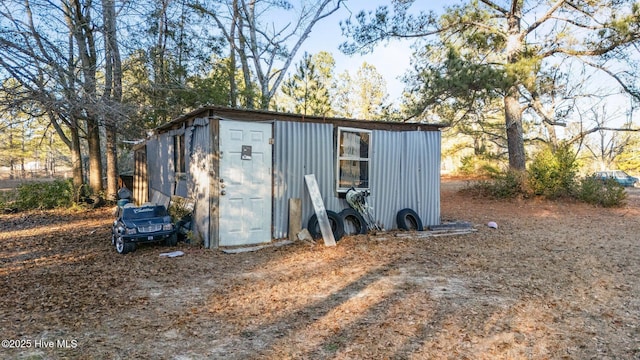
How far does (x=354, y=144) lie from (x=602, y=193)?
833cm

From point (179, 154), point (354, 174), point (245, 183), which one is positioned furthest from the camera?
point (179, 154)

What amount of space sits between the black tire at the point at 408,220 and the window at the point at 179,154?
14.1 ft

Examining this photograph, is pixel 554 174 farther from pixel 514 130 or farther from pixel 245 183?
pixel 245 183

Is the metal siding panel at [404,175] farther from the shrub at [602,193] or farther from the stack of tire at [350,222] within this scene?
the shrub at [602,193]

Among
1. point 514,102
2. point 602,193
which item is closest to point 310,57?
point 514,102

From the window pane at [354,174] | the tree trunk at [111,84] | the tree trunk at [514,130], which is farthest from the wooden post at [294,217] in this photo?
the tree trunk at [514,130]

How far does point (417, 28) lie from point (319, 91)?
455 cm

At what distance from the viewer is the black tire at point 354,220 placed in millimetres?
6734

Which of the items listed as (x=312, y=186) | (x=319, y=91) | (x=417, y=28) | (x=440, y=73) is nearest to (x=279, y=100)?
(x=319, y=91)

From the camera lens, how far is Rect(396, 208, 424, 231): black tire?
728cm

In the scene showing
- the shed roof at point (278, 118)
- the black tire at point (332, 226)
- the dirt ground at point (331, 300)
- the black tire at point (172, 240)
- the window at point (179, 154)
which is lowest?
the dirt ground at point (331, 300)

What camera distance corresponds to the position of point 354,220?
6.95 m

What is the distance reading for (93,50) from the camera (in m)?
7.97

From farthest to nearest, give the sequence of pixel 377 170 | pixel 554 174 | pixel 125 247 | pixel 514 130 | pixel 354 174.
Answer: pixel 514 130 → pixel 554 174 → pixel 377 170 → pixel 354 174 → pixel 125 247
